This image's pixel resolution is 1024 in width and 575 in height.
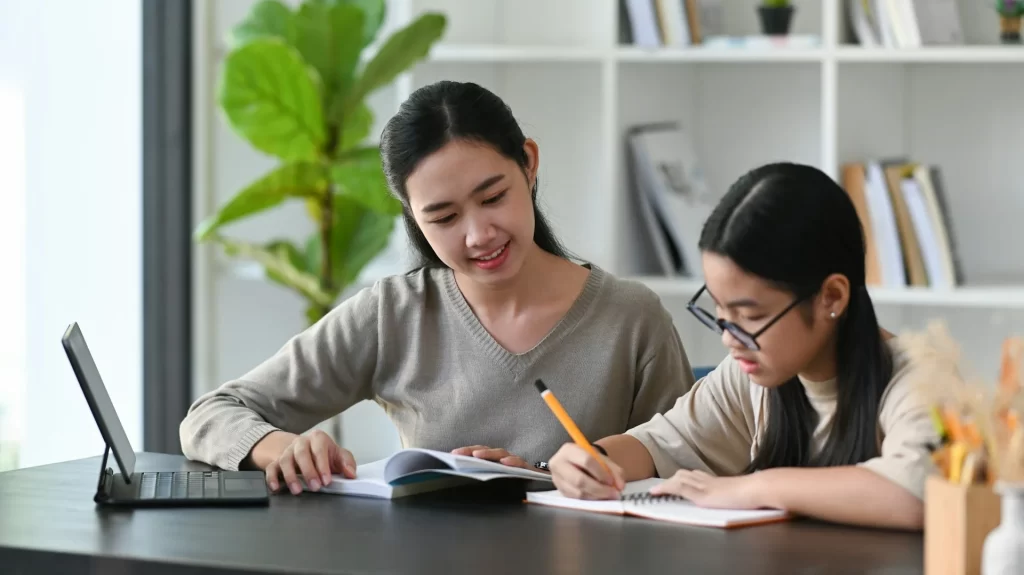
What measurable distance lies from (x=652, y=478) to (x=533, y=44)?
1821 millimetres

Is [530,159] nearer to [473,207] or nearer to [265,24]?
[473,207]

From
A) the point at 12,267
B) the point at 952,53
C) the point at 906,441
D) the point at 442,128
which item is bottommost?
the point at 12,267

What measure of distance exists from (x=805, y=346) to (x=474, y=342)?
→ 1.92ft

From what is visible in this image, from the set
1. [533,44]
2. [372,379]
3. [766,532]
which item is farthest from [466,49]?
[766,532]

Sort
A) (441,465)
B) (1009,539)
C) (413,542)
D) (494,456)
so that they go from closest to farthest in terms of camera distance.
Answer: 1. (1009,539)
2. (413,542)
3. (441,465)
4. (494,456)

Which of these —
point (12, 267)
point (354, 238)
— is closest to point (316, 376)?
point (354, 238)

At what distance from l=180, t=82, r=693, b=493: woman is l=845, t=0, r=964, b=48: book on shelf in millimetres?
1328

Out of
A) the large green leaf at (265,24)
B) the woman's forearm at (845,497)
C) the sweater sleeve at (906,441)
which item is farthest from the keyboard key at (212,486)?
the large green leaf at (265,24)

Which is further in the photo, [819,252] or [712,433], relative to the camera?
[712,433]

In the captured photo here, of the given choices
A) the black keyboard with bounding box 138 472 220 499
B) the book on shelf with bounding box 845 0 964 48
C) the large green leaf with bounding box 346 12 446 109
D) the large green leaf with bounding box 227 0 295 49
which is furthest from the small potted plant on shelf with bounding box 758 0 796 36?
the black keyboard with bounding box 138 472 220 499

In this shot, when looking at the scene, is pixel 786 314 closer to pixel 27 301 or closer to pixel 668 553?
pixel 668 553

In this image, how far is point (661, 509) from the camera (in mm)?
1303

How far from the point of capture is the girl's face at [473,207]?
1.61m

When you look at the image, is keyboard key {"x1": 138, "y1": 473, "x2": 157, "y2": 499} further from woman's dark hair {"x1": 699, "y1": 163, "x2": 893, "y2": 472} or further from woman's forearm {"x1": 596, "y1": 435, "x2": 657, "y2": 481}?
woman's dark hair {"x1": 699, "y1": 163, "x2": 893, "y2": 472}
